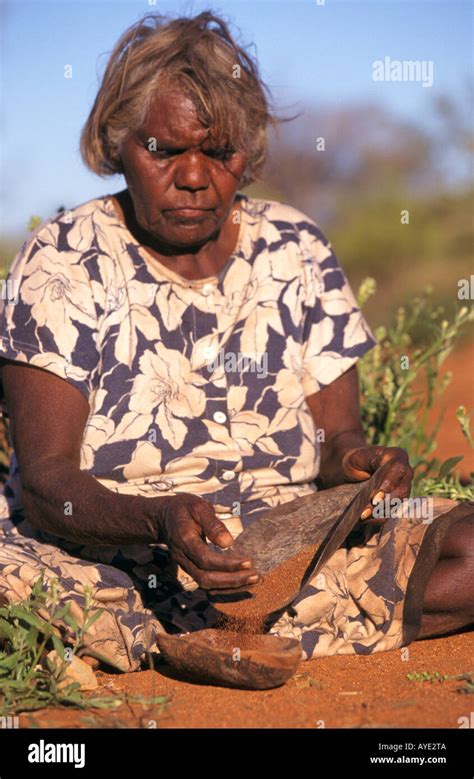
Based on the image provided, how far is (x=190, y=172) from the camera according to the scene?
300 centimetres

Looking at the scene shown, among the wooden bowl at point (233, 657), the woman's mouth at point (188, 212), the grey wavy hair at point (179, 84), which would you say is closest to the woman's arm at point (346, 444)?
the wooden bowl at point (233, 657)

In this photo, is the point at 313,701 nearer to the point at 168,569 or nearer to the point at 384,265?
the point at 168,569

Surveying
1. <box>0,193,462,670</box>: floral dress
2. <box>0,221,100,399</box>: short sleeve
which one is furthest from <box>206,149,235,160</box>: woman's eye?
<box>0,221,100,399</box>: short sleeve

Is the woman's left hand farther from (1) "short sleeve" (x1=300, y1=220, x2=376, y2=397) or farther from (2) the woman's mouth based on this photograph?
(2) the woman's mouth

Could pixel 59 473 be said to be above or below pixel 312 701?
above

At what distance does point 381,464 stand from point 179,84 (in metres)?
1.18

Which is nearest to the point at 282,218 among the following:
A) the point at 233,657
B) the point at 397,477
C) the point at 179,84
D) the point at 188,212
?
the point at 188,212

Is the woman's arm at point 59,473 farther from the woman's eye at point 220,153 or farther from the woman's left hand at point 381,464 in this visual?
the woman's eye at point 220,153

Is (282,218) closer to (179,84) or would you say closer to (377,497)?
(179,84)

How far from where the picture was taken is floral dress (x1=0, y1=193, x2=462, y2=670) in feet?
9.46

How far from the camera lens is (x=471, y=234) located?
15406 millimetres

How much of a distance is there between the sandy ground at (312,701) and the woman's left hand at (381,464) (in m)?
0.40
